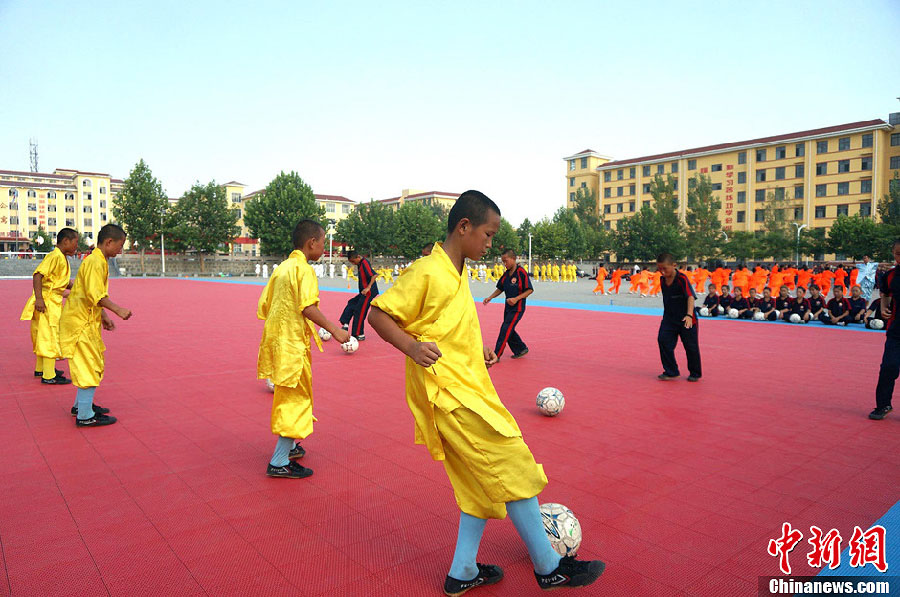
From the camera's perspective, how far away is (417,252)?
68125 mm

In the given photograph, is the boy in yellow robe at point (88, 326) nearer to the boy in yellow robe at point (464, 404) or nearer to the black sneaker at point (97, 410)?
the black sneaker at point (97, 410)

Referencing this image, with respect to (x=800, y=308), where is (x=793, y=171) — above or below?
above

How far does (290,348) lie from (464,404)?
A: 2.22 m

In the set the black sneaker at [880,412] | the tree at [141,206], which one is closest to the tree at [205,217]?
the tree at [141,206]

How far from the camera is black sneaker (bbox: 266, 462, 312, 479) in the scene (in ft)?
14.3

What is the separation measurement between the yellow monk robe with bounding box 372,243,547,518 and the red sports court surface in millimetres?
671

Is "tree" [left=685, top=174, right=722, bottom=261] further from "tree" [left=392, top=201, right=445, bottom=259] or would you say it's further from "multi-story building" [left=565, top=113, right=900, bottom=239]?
"tree" [left=392, top=201, right=445, bottom=259]

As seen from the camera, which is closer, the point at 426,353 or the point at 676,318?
the point at 426,353

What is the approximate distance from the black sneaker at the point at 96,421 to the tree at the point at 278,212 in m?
54.0

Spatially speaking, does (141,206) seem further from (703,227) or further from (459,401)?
(459,401)

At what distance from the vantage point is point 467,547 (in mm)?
2764

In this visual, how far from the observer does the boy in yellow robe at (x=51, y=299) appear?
23.5 ft

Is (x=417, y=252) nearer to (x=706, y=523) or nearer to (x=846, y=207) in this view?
(x=846, y=207)

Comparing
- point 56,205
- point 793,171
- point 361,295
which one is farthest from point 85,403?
A: point 56,205
